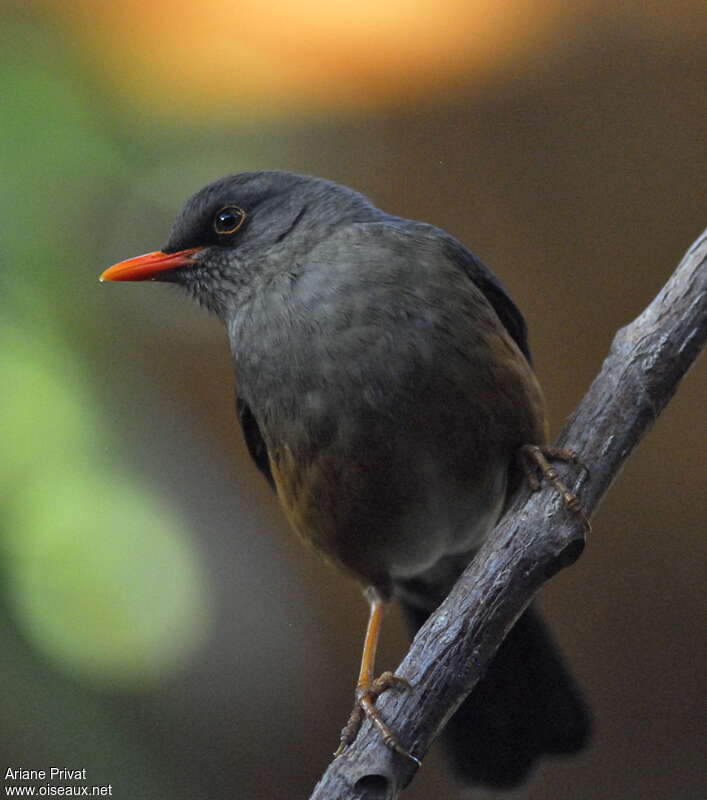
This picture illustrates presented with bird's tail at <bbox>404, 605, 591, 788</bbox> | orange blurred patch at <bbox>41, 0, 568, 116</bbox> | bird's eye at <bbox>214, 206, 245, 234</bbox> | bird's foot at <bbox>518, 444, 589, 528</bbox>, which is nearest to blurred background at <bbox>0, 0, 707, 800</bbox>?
orange blurred patch at <bbox>41, 0, 568, 116</bbox>

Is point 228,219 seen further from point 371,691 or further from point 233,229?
point 371,691

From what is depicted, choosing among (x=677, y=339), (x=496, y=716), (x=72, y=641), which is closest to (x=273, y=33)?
(x=677, y=339)

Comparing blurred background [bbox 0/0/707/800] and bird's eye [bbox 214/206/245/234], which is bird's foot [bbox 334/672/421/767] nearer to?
blurred background [bbox 0/0/707/800]

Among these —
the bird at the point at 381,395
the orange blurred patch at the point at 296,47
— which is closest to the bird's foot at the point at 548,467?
the bird at the point at 381,395

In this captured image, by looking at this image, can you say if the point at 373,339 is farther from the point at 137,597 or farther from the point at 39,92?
the point at 39,92

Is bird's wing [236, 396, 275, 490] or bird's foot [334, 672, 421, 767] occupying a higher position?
bird's wing [236, 396, 275, 490]

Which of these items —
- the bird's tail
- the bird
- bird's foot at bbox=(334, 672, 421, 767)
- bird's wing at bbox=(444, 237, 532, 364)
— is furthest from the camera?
the bird's tail
